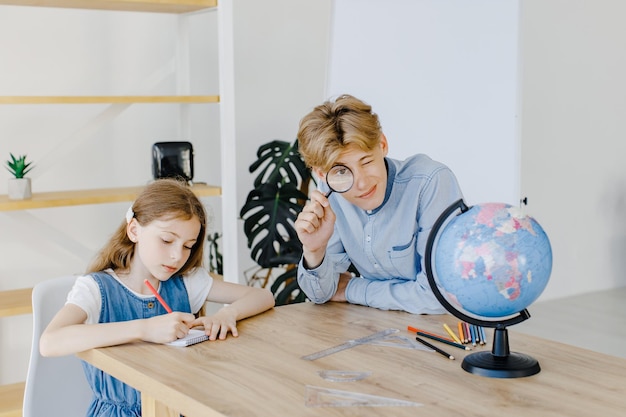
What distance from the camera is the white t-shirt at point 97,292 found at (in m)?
1.95

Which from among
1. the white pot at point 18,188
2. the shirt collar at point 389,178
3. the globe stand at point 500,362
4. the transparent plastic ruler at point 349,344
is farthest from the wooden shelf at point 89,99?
the globe stand at point 500,362

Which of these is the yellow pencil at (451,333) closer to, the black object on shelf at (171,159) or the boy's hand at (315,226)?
the boy's hand at (315,226)

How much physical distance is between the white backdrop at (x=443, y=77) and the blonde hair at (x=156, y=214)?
110 centimetres

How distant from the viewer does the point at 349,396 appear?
142cm

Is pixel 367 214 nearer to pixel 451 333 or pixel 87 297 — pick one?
pixel 451 333

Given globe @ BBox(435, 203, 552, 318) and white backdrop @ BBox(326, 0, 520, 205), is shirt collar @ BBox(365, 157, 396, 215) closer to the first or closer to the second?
globe @ BBox(435, 203, 552, 318)

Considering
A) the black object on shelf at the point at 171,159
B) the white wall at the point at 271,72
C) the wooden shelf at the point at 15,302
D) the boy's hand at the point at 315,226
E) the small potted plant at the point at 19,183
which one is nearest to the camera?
the boy's hand at the point at 315,226

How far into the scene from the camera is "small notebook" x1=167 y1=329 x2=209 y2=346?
1.77m

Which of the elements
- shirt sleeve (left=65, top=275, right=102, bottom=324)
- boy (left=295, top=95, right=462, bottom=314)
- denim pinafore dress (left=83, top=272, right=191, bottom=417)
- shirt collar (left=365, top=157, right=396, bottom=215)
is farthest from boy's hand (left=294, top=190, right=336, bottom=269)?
shirt sleeve (left=65, top=275, right=102, bottom=324)

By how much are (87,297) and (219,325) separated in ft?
1.11

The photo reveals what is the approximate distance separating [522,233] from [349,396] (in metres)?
0.41

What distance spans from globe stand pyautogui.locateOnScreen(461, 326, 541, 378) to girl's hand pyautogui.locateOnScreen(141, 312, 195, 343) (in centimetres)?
60

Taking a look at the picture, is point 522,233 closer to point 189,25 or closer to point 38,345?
point 38,345

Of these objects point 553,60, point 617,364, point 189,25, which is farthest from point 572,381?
point 553,60
